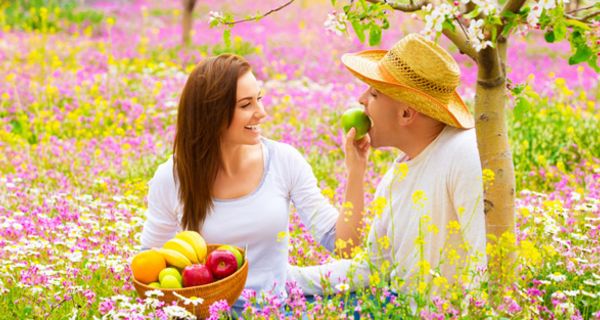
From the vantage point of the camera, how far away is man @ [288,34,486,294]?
330cm

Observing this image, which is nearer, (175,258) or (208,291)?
(208,291)

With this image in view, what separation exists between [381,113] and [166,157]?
12.3 ft

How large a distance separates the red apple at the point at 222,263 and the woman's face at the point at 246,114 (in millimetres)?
688

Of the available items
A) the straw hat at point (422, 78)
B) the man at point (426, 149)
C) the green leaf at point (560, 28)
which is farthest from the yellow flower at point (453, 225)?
the green leaf at point (560, 28)

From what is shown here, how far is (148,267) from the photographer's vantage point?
3.23m

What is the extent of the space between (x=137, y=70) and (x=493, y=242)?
342 inches

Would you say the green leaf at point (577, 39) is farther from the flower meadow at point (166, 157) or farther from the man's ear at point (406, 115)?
the man's ear at point (406, 115)

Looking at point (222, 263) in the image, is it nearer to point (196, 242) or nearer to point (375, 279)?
point (196, 242)

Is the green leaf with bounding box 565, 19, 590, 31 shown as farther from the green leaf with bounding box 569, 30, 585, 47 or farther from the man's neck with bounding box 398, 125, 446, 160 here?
the man's neck with bounding box 398, 125, 446, 160

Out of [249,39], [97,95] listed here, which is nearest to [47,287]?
[97,95]

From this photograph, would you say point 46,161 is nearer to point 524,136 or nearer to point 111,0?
point 524,136

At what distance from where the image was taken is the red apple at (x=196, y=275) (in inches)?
125

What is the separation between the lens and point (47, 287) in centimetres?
365

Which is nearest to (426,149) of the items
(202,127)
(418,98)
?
(418,98)
